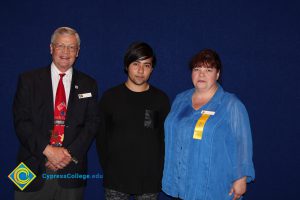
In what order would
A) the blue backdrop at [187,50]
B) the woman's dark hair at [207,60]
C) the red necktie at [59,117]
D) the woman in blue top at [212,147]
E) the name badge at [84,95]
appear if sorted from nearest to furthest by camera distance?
the woman in blue top at [212,147] → the woman's dark hair at [207,60] → the red necktie at [59,117] → the name badge at [84,95] → the blue backdrop at [187,50]

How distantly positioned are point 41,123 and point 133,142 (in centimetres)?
73

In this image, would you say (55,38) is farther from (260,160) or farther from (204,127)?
(260,160)

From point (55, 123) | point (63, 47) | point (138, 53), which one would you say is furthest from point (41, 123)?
point (138, 53)

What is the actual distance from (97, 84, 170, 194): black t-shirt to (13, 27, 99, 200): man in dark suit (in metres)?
0.20

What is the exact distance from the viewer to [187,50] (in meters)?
2.85

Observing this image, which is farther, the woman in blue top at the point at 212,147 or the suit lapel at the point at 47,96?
the suit lapel at the point at 47,96

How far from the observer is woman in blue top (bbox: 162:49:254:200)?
194 cm

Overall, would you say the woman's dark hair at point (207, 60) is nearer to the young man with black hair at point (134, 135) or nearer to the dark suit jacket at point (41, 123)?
the young man with black hair at point (134, 135)

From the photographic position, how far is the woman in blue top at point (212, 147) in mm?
1938

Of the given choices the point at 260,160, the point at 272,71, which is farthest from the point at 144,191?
the point at 272,71

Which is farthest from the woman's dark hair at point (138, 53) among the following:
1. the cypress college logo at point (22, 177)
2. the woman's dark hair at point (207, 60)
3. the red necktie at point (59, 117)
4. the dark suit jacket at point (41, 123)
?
the cypress college logo at point (22, 177)

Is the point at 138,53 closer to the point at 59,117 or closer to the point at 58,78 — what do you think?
the point at 58,78

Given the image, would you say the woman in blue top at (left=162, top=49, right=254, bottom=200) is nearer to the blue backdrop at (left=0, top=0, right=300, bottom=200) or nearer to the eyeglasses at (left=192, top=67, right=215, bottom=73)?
the eyeglasses at (left=192, top=67, right=215, bottom=73)

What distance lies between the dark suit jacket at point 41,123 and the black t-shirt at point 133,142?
199 mm
